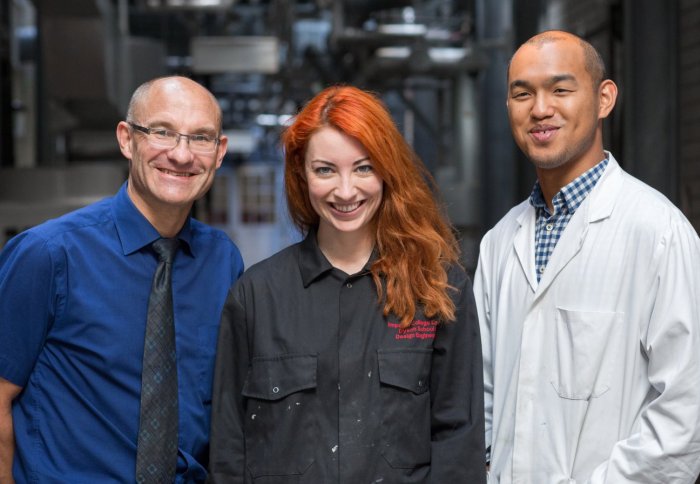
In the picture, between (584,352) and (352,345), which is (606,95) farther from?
(352,345)

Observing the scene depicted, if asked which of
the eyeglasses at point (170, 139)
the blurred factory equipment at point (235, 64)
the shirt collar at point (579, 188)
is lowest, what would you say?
the shirt collar at point (579, 188)

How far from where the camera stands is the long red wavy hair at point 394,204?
1794 mm

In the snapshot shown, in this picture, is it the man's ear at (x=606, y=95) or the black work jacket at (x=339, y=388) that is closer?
the black work jacket at (x=339, y=388)

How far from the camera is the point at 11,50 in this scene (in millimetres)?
9359

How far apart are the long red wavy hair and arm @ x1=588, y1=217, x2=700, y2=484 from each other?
43cm

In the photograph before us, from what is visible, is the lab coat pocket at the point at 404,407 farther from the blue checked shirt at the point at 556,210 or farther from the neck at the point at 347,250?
the blue checked shirt at the point at 556,210

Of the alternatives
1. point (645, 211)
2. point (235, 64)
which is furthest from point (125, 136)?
point (235, 64)

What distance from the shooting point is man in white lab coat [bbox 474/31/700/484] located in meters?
1.72

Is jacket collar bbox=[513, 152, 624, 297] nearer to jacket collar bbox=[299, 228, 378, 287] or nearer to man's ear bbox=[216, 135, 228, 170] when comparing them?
jacket collar bbox=[299, 228, 378, 287]

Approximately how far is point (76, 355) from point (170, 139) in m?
0.53

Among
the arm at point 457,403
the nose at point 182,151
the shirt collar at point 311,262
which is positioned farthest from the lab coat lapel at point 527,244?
the nose at point 182,151

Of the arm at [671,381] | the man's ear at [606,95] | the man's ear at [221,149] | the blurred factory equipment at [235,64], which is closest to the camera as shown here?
the arm at [671,381]

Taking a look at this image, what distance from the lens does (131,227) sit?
195 centimetres

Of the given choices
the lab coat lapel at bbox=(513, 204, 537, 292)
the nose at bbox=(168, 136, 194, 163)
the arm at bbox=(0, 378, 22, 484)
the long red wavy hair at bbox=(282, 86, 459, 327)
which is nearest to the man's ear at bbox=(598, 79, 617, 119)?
the lab coat lapel at bbox=(513, 204, 537, 292)
